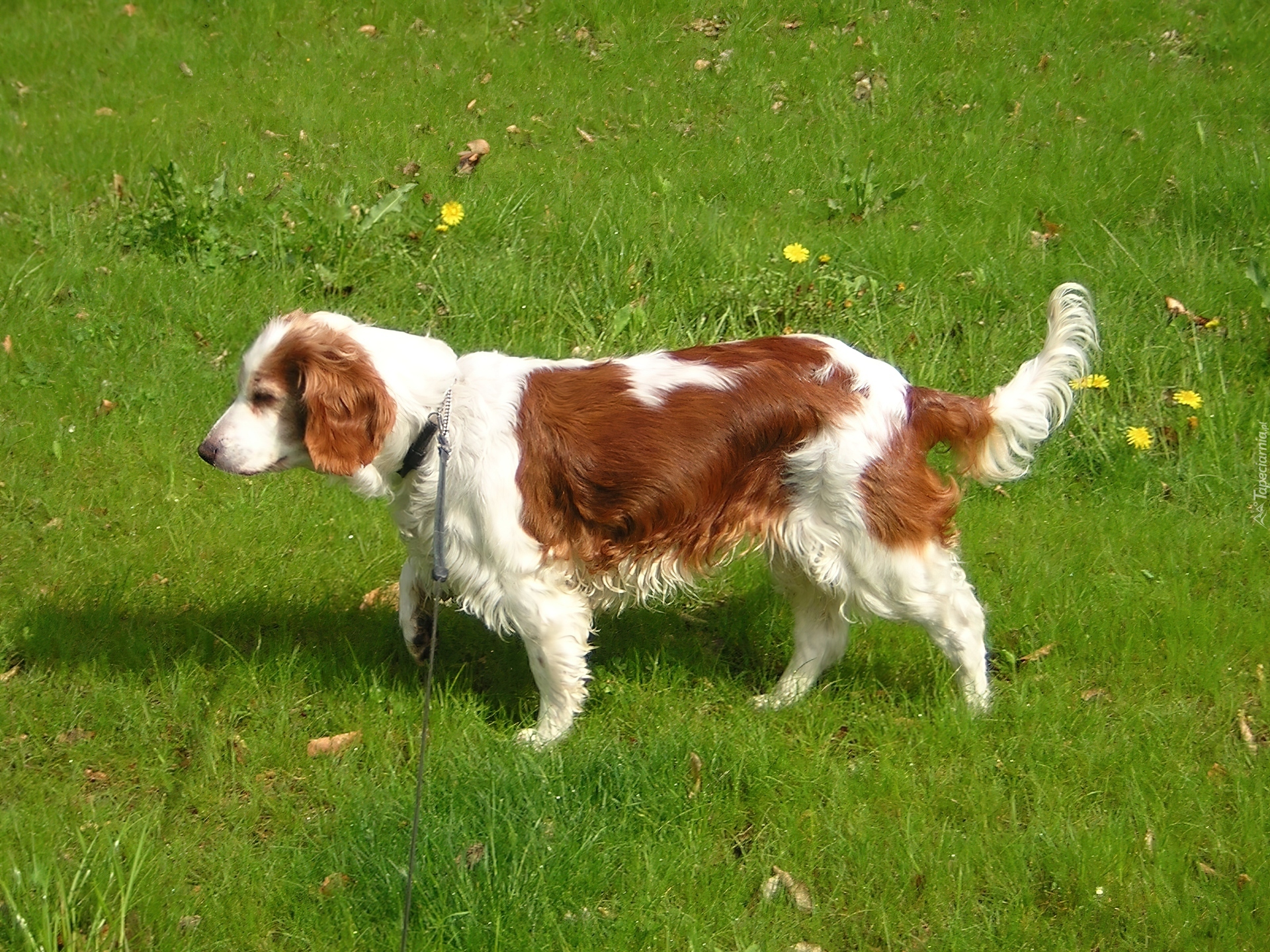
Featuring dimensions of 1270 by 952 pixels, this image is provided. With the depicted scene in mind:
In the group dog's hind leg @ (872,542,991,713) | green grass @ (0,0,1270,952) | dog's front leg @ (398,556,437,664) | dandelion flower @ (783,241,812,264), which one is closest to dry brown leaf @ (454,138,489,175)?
green grass @ (0,0,1270,952)

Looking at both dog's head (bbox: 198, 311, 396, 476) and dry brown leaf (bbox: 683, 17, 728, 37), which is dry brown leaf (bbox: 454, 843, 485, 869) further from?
dry brown leaf (bbox: 683, 17, 728, 37)

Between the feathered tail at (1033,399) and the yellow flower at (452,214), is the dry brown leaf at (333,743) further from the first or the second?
the yellow flower at (452,214)

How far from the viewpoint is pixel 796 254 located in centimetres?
591

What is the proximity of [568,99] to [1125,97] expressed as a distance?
350 centimetres

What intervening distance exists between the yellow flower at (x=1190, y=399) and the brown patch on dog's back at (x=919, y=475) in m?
1.77

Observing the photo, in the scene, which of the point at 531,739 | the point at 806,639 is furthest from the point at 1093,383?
the point at 531,739

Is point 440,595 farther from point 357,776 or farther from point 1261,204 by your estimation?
point 1261,204

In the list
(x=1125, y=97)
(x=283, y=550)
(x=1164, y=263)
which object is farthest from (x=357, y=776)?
(x=1125, y=97)

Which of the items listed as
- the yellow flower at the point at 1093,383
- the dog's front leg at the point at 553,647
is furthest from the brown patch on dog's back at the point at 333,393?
the yellow flower at the point at 1093,383

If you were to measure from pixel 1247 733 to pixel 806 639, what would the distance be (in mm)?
1356

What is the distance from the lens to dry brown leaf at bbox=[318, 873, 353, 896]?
320 centimetres

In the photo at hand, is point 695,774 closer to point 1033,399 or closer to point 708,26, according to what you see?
point 1033,399

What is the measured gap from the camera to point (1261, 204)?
614 cm

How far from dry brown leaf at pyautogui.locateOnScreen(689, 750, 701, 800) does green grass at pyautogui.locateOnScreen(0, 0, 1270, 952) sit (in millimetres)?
40
